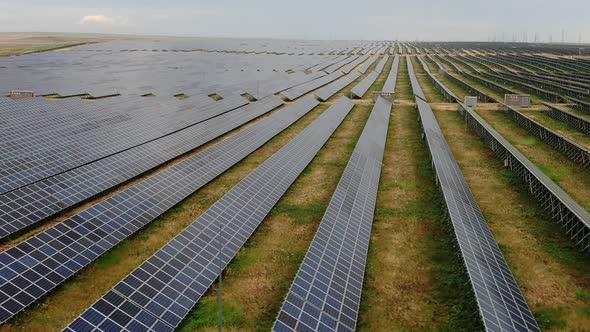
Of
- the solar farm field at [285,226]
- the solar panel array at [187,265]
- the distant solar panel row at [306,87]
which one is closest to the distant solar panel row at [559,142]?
the solar farm field at [285,226]

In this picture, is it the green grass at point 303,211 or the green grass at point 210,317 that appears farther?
the green grass at point 303,211

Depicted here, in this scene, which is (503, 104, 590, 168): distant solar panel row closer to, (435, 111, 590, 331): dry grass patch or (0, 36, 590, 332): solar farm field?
(0, 36, 590, 332): solar farm field

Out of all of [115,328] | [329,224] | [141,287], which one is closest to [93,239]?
[141,287]

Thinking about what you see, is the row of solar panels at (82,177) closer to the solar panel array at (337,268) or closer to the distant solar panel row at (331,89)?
the solar panel array at (337,268)

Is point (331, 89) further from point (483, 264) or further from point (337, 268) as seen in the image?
point (337, 268)

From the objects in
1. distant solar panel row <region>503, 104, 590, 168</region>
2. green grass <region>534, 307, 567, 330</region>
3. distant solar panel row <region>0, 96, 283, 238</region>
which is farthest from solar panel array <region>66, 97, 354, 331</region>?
distant solar panel row <region>503, 104, 590, 168</region>

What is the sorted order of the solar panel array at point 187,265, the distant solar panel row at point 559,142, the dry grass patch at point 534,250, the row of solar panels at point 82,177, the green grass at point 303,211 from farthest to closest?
the distant solar panel row at point 559,142 < the green grass at point 303,211 < the row of solar panels at point 82,177 < the dry grass patch at point 534,250 < the solar panel array at point 187,265

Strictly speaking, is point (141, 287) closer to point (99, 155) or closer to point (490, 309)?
point (490, 309)
